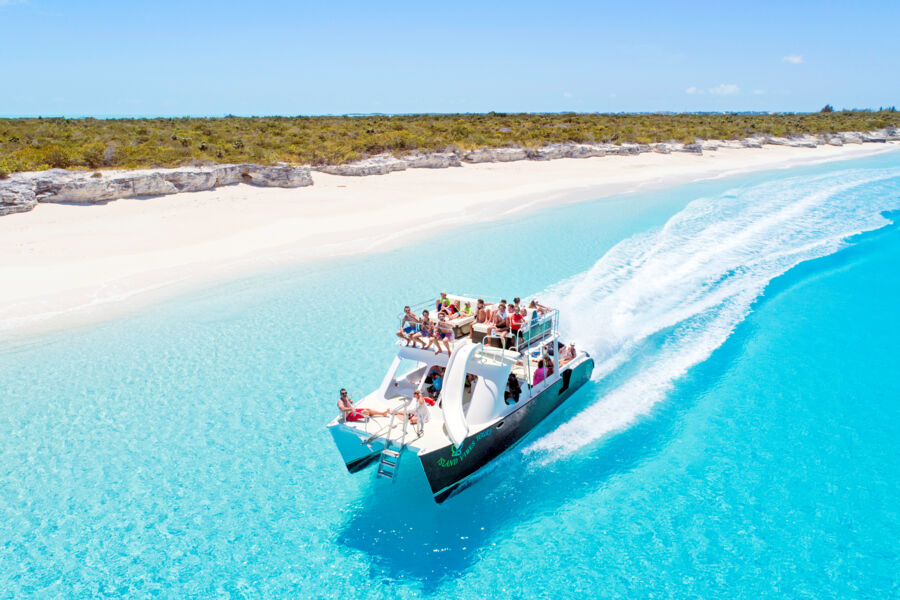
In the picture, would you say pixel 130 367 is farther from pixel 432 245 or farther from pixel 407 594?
pixel 432 245

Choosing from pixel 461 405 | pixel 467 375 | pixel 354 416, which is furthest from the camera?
pixel 467 375

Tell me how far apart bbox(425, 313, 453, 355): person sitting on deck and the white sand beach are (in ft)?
44.0

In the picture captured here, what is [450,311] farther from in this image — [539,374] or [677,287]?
[677,287]

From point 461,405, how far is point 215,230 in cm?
2205

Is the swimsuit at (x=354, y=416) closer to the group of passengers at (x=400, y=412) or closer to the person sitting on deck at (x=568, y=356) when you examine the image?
the group of passengers at (x=400, y=412)

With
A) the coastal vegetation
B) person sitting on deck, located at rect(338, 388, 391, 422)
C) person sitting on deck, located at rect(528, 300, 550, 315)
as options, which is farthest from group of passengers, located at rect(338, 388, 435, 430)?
the coastal vegetation

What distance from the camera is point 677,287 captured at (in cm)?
2291

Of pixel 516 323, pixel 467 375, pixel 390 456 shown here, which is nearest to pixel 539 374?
pixel 516 323

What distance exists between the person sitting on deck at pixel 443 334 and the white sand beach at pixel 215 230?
13410mm

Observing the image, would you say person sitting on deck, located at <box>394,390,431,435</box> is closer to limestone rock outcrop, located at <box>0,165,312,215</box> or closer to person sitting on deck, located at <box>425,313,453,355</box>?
person sitting on deck, located at <box>425,313,453,355</box>

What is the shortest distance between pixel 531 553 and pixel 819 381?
10.6m

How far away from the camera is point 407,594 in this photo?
924 centimetres

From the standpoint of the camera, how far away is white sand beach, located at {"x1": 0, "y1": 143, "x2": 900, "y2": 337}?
71.1ft

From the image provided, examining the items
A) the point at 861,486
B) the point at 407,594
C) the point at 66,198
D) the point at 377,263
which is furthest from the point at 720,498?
the point at 66,198
